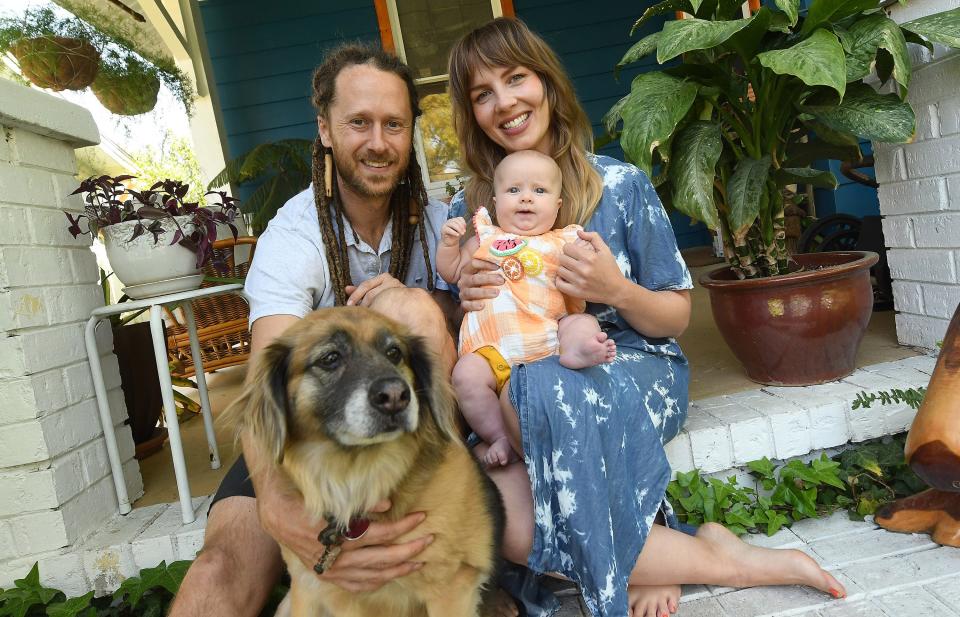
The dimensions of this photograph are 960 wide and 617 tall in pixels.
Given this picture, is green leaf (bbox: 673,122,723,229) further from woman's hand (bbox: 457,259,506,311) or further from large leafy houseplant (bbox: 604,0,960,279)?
woman's hand (bbox: 457,259,506,311)

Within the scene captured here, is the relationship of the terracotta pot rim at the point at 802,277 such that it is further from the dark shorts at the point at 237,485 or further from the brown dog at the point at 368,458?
the dark shorts at the point at 237,485

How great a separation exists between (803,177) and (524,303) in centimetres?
156

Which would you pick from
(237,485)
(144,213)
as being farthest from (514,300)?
(144,213)

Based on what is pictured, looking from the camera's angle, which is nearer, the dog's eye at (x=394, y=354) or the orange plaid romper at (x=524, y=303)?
the dog's eye at (x=394, y=354)

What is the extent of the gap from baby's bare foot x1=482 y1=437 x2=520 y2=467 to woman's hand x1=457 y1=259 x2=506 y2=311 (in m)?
0.42

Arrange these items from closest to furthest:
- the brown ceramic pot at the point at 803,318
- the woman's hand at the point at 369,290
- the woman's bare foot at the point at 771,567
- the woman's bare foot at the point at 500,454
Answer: the woman's bare foot at the point at 771,567 < the woman's bare foot at the point at 500,454 < the woman's hand at the point at 369,290 < the brown ceramic pot at the point at 803,318

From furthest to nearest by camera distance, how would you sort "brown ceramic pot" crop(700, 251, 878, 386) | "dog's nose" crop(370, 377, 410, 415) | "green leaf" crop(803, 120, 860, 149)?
1. "green leaf" crop(803, 120, 860, 149)
2. "brown ceramic pot" crop(700, 251, 878, 386)
3. "dog's nose" crop(370, 377, 410, 415)

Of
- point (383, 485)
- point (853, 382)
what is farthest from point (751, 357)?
point (383, 485)

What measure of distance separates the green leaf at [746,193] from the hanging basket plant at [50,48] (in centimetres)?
469

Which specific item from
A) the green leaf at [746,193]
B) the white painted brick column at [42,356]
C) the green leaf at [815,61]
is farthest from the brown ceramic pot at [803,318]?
the white painted brick column at [42,356]

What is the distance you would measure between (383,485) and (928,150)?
8.24 feet

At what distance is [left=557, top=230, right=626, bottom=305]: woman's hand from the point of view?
72.4 inches

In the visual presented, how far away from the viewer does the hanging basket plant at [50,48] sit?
4.48 meters

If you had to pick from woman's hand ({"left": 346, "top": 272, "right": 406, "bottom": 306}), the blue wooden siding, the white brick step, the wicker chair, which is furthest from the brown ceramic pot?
the blue wooden siding
